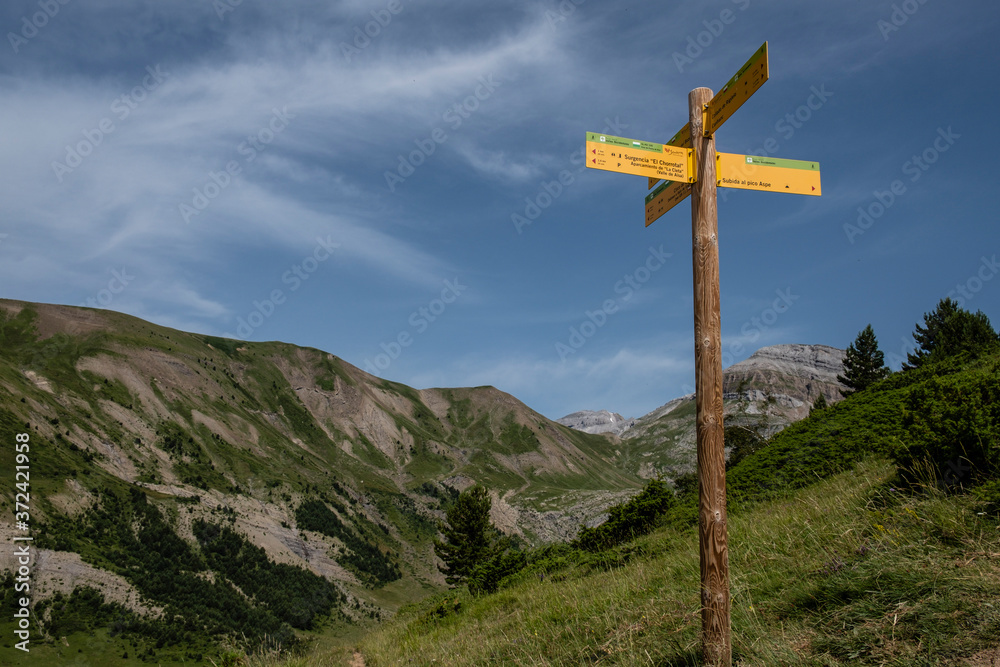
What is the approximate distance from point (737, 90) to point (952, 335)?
102ft

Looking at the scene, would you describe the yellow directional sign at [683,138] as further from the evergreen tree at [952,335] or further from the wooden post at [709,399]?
the evergreen tree at [952,335]

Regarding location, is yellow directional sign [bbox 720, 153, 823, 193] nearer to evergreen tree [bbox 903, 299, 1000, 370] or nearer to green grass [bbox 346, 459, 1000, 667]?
green grass [bbox 346, 459, 1000, 667]

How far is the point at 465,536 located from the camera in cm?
5288

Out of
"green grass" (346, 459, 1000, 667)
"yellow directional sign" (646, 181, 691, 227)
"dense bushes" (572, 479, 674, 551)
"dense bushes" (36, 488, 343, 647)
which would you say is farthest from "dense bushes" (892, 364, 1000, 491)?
"dense bushes" (36, 488, 343, 647)

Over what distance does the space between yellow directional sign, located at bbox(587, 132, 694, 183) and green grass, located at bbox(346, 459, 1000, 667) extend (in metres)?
3.78

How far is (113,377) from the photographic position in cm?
13000

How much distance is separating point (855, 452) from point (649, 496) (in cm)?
620

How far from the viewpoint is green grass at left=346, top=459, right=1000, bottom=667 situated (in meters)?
4.19

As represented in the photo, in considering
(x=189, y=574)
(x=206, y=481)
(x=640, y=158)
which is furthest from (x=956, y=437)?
(x=206, y=481)

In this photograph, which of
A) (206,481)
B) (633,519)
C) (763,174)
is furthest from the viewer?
(206,481)

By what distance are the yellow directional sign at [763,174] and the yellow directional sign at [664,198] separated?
0.32 m

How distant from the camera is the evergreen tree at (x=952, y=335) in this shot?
58.8ft

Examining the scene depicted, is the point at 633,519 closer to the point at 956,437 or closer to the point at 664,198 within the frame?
the point at 956,437

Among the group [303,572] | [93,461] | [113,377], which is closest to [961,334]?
[303,572]
